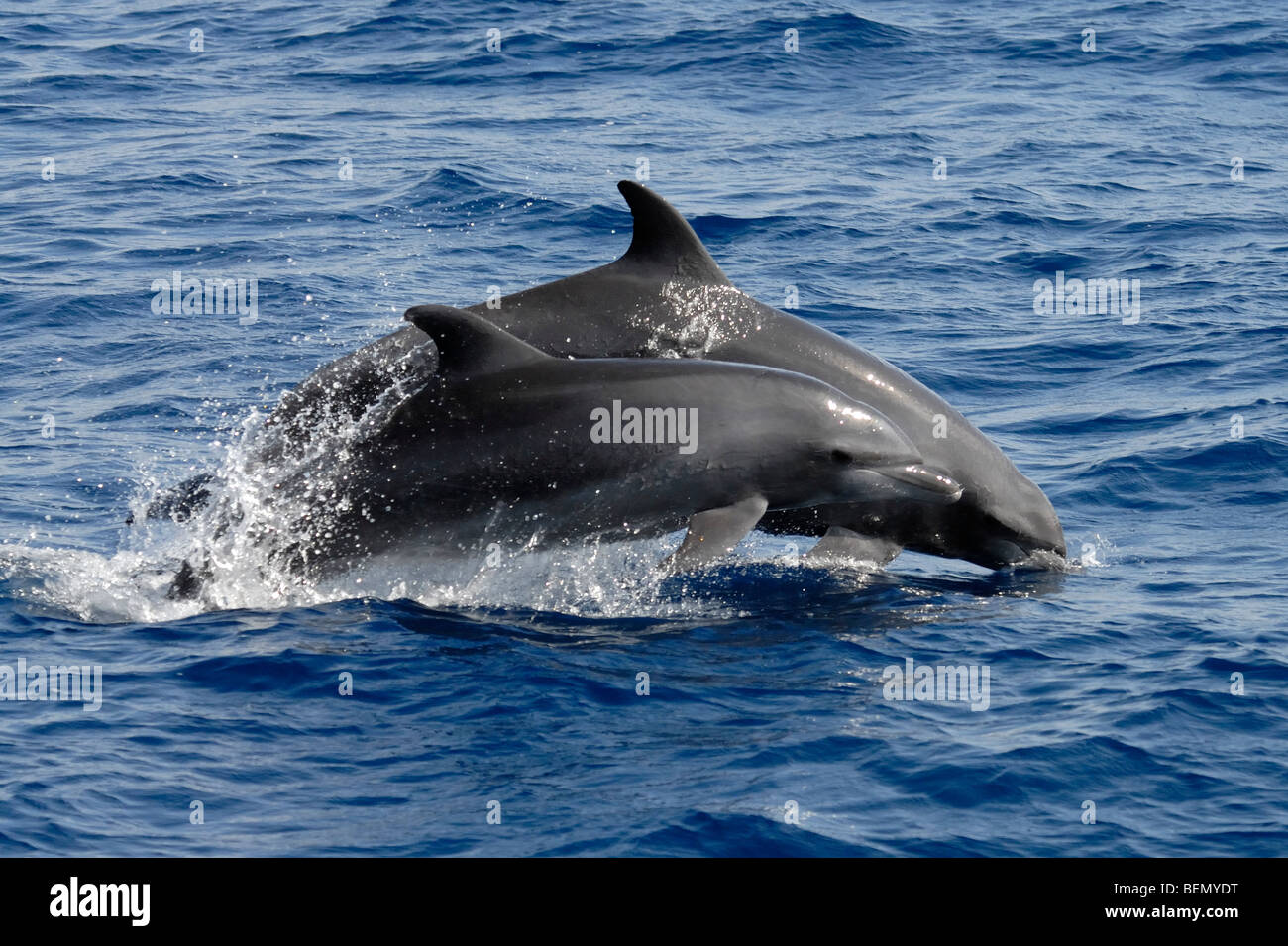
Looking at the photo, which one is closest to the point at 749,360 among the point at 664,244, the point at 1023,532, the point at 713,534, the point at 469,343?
the point at 664,244

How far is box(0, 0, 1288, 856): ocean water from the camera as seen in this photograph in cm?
769

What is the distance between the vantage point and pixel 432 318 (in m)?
9.11

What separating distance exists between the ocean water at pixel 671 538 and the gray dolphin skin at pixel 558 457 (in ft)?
1.31

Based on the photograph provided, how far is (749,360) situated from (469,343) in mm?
2145

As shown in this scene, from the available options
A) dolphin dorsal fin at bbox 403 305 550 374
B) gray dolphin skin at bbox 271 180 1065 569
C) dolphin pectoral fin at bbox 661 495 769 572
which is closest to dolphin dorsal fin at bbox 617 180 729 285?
gray dolphin skin at bbox 271 180 1065 569

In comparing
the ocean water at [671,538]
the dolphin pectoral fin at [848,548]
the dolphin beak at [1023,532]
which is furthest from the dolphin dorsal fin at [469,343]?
the dolphin beak at [1023,532]

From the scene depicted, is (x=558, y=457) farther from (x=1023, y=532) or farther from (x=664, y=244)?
(x=1023, y=532)

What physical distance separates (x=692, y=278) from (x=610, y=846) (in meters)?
4.64

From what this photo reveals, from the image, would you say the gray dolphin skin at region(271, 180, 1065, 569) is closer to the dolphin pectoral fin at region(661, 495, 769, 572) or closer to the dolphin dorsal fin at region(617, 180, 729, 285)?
the dolphin dorsal fin at region(617, 180, 729, 285)

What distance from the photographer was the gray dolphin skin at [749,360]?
10406 mm

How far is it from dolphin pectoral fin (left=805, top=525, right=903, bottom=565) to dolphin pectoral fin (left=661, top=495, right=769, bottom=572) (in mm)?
1324

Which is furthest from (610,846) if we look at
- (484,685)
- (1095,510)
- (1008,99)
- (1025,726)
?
(1008,99)

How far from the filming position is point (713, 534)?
961cm

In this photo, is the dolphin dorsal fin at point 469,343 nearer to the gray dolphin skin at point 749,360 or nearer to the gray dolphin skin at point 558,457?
the gray dolphin skin at point 558,457
